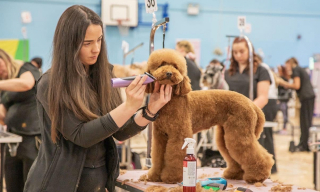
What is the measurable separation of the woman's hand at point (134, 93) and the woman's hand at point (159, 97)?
200 millimetres

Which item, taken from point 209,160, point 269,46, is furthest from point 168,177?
point 269,46

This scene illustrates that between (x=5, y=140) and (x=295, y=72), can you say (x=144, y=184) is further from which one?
(x=295, y=72)

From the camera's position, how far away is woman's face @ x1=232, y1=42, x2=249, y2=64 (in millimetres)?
3076

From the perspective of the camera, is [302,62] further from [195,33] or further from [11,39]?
[11,39]

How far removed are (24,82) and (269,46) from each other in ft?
29.9

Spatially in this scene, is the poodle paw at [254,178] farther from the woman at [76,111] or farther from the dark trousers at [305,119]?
the dark trousers at [305,119]

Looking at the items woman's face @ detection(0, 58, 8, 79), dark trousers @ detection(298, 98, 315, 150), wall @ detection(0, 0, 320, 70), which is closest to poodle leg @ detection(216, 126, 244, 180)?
Result: woman's face @ detection(0, 58, 8, 79)

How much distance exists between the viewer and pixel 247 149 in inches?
66.9

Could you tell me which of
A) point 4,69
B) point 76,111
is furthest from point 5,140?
point 76,111

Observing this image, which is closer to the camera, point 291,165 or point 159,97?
point 159,97

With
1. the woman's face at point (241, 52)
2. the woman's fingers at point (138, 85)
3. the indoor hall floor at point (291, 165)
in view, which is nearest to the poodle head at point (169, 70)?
the woman's fingers at point (138, 85)

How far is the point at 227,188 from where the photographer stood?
167cm

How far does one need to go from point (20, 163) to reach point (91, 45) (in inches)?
59.2

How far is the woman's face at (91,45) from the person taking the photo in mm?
1445
